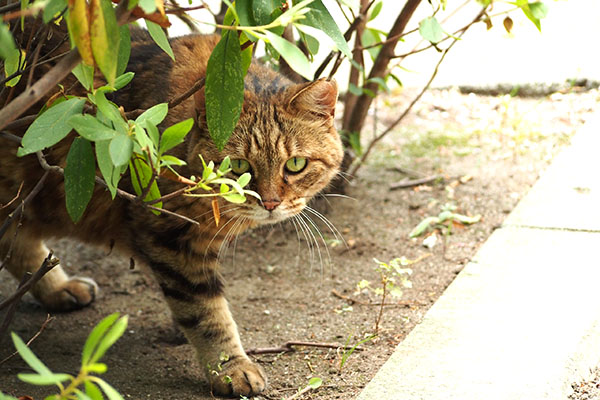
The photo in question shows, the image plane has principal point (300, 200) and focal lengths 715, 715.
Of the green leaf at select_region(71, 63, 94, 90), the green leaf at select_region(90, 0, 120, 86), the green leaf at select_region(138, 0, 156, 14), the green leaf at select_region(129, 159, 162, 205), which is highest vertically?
the green leaf at select_region(138, 0, 156, 14)

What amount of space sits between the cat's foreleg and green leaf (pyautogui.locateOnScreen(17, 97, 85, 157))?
1.11 metres

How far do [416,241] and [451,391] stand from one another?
50.9 inches

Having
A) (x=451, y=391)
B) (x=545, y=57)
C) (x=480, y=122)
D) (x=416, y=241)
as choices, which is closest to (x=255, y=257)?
(x=416, y=241)

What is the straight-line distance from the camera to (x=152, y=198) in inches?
65.0

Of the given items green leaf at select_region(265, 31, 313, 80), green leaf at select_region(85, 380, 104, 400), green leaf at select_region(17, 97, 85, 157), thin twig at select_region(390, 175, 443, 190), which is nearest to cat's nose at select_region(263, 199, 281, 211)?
green leaf at select_region(17, 97, 85, 157)

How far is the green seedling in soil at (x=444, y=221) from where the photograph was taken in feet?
10.4

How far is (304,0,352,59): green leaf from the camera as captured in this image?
1399 millimetres

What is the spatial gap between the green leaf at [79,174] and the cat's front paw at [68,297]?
1582 mm

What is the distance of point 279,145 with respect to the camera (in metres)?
2.33

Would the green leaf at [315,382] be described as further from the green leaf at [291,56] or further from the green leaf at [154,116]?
the green leaf at [291,56]

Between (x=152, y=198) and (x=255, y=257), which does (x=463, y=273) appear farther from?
(x=152, y=198)

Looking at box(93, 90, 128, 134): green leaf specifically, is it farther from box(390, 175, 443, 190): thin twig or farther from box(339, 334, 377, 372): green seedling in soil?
box(390, 175, 443, 190): thin twig

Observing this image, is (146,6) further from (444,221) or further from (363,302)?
(444,221)

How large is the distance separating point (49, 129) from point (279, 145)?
1.09 m
